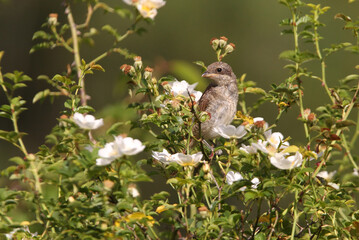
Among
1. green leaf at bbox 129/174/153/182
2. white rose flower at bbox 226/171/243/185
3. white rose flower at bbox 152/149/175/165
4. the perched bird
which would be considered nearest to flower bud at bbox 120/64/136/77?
white rose flower at bbox 152/149/175/165

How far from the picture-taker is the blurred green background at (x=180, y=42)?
6.07 metres

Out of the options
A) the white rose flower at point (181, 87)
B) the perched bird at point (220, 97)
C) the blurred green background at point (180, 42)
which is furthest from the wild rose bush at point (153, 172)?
the blurred green background at point (180, 42)

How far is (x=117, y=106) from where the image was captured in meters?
1.75

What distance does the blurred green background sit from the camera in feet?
19.9

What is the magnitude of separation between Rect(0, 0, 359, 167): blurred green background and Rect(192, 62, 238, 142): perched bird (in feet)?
8.44

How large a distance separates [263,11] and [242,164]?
5125 mm

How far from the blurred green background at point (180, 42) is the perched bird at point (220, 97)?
2.57 meters

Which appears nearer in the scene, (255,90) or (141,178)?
(141,178)

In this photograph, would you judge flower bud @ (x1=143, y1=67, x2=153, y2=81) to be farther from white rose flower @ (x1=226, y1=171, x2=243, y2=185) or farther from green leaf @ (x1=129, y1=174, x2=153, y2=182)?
green leaf @ (x1=129, y1=174, x2=153, y2=182)

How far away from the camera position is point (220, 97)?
3.29 metres

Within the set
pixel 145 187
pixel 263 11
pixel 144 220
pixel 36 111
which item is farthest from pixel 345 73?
pixel 144 220

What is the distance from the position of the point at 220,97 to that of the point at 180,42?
3.19m

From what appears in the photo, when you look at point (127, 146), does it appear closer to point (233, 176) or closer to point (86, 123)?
point (86, 123)

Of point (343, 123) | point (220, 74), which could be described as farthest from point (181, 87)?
point (220, 74)
